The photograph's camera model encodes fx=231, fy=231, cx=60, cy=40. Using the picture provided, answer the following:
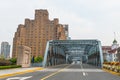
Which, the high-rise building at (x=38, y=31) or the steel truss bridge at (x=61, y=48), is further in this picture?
the high-rise building at (x=38, y=31)

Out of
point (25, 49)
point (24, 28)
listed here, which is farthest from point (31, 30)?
point (25, 49)

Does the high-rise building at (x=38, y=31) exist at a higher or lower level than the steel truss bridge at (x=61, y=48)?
higher

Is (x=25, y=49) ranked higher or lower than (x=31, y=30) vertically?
lower

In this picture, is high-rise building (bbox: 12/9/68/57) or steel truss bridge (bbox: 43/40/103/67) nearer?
steel truss bridge (bbox: 43/40/103/67)

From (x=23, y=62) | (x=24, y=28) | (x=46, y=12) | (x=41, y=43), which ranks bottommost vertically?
(x=23, y=62)

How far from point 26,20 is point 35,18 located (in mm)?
6908

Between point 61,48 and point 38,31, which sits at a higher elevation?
point 38,31

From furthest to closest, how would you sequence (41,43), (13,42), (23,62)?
(13,42)
(41,43)
(23,62)

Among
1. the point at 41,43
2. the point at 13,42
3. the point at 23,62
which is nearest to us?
the point at 23,62

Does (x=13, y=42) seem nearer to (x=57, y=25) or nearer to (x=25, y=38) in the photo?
(x=25, y=38)

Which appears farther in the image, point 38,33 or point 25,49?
point 38,33

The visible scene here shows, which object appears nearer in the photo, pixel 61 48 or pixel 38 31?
pixel 61 48

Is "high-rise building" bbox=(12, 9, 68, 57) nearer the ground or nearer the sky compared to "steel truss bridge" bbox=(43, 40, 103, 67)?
nearer the sky

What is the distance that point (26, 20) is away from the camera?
16975 centimetres
